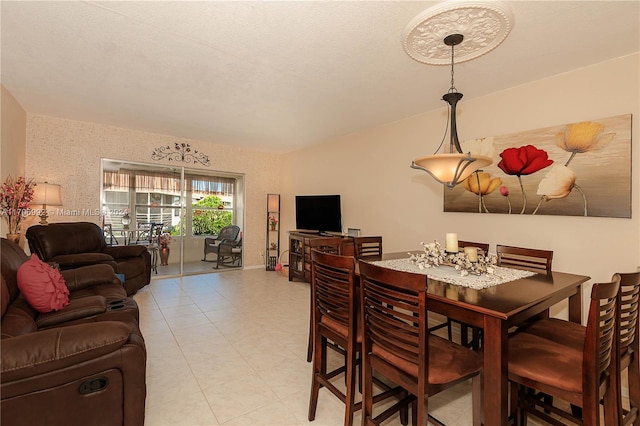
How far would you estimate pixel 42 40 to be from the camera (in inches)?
89.3

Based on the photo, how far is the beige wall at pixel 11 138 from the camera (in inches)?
126

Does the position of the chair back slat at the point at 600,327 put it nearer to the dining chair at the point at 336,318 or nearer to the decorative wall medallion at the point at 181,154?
the dining chair at the point at 336,318

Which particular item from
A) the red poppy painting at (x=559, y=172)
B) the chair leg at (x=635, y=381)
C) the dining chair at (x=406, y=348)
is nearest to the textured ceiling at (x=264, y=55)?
the red poppy painting at (x=559, y=172)

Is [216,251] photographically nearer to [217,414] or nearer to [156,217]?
[156,217]

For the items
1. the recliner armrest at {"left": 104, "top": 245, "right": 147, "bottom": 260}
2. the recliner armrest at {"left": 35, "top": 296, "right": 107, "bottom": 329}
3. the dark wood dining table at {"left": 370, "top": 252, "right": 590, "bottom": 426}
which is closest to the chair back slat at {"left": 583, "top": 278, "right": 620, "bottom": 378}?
the dark wood dining table at {"left": 370, "top": 252, "right": 590, "bottom": 426}

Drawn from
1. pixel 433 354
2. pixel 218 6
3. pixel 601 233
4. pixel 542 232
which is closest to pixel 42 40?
pixel 218 6

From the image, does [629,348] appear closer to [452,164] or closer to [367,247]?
[452,164]

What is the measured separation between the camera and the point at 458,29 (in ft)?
5.76

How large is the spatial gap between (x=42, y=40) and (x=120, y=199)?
10.6 ft

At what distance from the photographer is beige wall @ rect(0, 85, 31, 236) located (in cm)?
319

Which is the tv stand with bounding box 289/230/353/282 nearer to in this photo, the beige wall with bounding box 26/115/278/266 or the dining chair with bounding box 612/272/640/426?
the beige wall with bounding box 26/115/278/266

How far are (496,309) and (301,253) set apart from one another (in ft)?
13.6

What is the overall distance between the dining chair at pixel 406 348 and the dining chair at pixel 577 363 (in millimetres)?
237

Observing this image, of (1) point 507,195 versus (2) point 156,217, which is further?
(2) point 156,217
